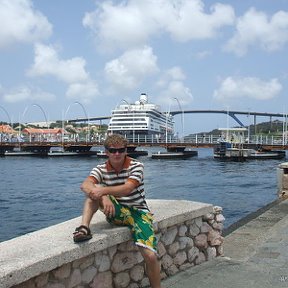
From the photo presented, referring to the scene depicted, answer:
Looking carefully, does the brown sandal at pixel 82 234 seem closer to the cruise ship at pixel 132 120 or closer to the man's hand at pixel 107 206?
the man's hand at pixel 107 206

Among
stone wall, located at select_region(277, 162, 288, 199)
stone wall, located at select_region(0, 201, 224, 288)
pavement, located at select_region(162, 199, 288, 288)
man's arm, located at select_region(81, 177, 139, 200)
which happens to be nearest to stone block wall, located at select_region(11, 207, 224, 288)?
stone wall, located at select_region(0, 201, 224, 288)

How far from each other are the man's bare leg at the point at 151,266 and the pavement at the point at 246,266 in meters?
0.50

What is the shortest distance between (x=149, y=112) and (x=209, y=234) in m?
113

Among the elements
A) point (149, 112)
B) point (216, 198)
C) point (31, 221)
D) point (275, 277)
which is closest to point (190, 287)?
point (275, 277)

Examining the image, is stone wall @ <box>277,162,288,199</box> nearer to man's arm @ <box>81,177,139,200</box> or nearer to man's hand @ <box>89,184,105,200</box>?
man's arm @ <box>81,177,139,200</box>

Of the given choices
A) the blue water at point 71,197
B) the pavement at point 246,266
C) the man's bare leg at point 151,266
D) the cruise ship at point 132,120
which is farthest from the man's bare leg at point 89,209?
the cruise ship at point 132,120

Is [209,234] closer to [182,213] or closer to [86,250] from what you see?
[182,213]

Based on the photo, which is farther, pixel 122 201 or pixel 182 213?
pixel 182 213

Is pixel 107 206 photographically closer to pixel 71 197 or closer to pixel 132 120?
pixel 71 197

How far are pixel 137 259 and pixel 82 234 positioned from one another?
0.92 metres

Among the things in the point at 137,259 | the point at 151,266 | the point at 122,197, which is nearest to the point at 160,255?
the point at 137,259

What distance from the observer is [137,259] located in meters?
4.73

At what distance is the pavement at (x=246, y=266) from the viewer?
501 cm

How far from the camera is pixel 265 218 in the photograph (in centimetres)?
982
